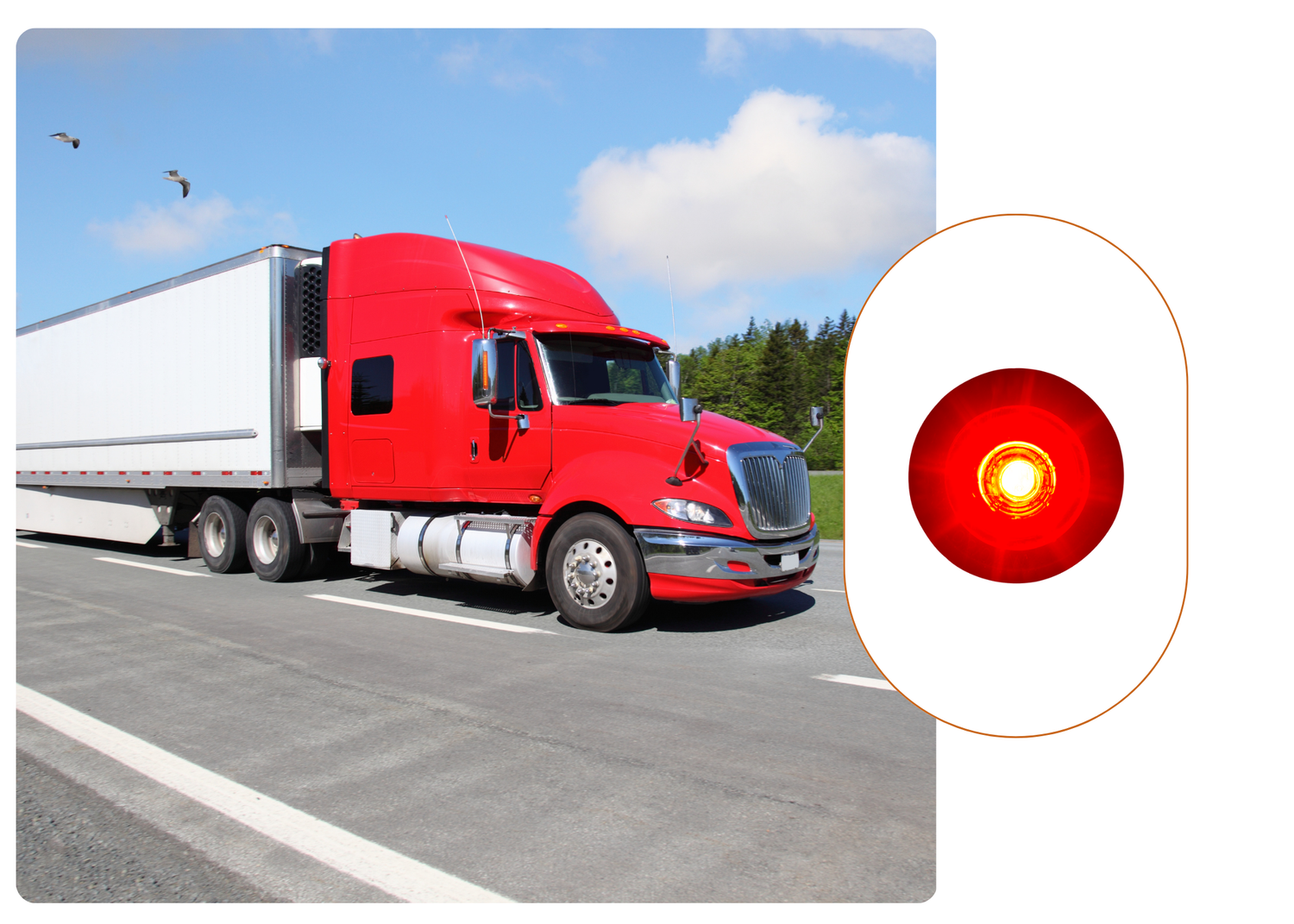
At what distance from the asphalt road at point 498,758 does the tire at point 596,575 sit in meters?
0.18

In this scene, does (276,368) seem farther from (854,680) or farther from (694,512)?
(854,680)

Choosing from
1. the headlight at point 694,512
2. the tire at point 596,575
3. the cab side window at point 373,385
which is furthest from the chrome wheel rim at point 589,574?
the cab side window at point 373,385

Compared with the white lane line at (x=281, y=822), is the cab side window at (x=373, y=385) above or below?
above

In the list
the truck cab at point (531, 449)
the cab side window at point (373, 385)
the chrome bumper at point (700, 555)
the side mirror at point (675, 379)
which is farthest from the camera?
the cab side window at point (373, 385)

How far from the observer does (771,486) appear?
7.27 meters

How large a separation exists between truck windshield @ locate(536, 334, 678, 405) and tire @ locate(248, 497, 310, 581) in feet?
14.4

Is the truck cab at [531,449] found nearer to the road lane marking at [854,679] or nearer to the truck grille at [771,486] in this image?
the truck grille at [771,486]

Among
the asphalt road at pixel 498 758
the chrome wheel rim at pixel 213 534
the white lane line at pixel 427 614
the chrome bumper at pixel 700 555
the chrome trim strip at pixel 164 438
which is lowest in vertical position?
the white lane line at pixel 427 614

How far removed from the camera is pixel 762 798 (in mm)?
3473

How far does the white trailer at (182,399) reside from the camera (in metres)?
10.3

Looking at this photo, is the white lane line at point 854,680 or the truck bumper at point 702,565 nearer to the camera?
the white lane line at point 854,680

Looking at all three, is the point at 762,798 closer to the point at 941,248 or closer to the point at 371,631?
the point at 941,248

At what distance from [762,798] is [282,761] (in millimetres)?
2246

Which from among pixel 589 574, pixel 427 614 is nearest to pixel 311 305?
pixel 427 614
